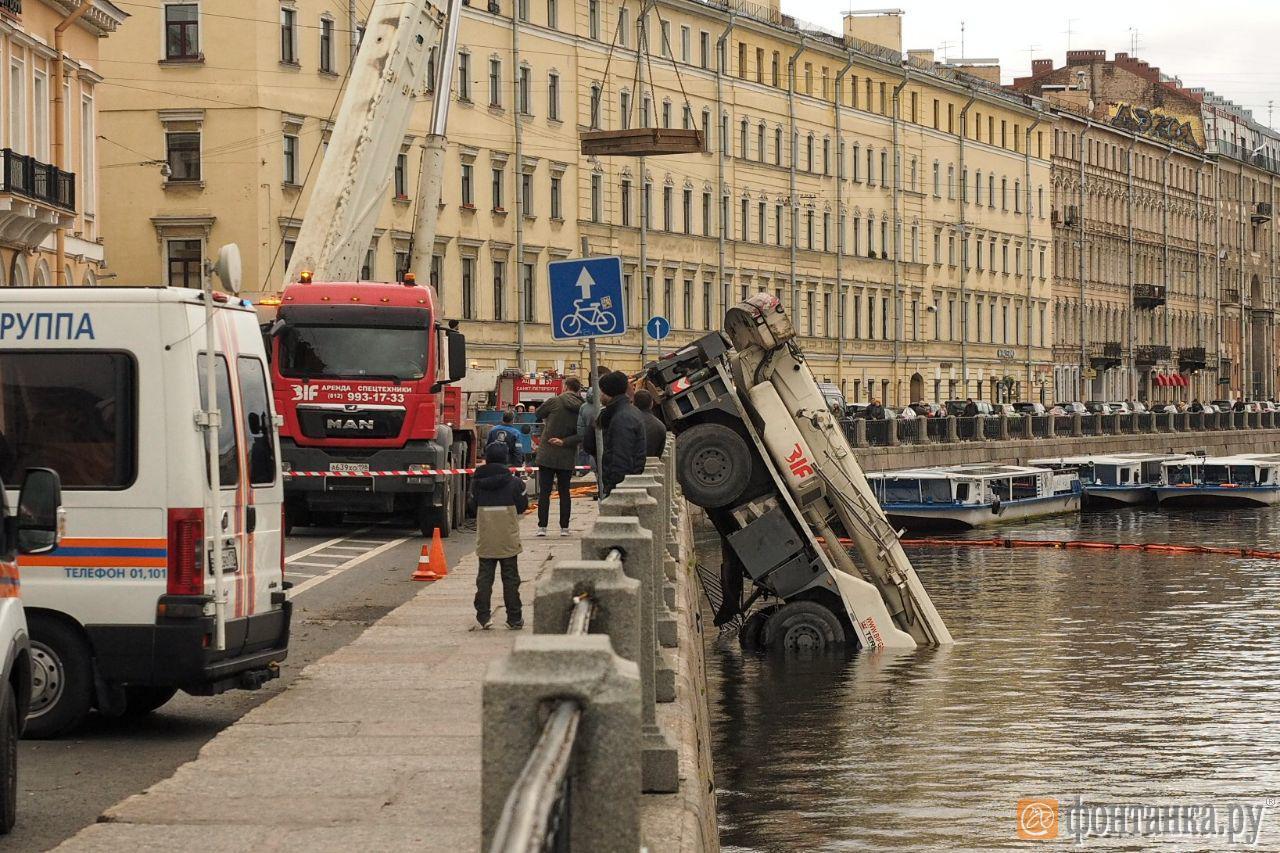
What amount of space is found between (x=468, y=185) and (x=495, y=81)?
11.0ft

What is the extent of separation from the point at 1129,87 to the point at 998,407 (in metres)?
49.1

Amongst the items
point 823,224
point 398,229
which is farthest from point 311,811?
point 823,224

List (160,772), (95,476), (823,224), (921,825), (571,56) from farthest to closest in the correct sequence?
(823,224) < (571,56) < (921,825) < (95,476) < (160,772)

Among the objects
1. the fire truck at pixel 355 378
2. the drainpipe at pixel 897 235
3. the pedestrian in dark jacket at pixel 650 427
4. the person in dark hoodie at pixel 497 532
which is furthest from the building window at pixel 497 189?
the person in dark hoodie at pixel 497 532

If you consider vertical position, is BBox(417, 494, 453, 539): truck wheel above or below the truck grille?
below

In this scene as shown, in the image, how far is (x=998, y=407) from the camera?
90.8 m

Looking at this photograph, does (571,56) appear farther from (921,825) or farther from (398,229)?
(921,825)

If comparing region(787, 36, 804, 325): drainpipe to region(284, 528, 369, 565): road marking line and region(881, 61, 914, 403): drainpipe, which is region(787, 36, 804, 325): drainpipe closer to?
region(881, 61, 914, 403): drainpipe

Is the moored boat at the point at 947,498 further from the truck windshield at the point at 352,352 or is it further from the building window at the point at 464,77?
the truck windshield at the point at 352,352

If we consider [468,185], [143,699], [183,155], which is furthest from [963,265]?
[143,699]

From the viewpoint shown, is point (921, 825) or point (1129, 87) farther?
point (1129, 87)

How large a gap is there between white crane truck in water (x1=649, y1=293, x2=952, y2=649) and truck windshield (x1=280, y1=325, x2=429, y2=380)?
11.5 feet

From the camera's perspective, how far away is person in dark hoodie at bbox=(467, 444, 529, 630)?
15438 millimetres

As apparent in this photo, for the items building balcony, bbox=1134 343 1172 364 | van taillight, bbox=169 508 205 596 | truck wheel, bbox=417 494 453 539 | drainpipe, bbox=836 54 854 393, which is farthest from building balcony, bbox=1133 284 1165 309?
van taillight, bbox=169 508 205 596
